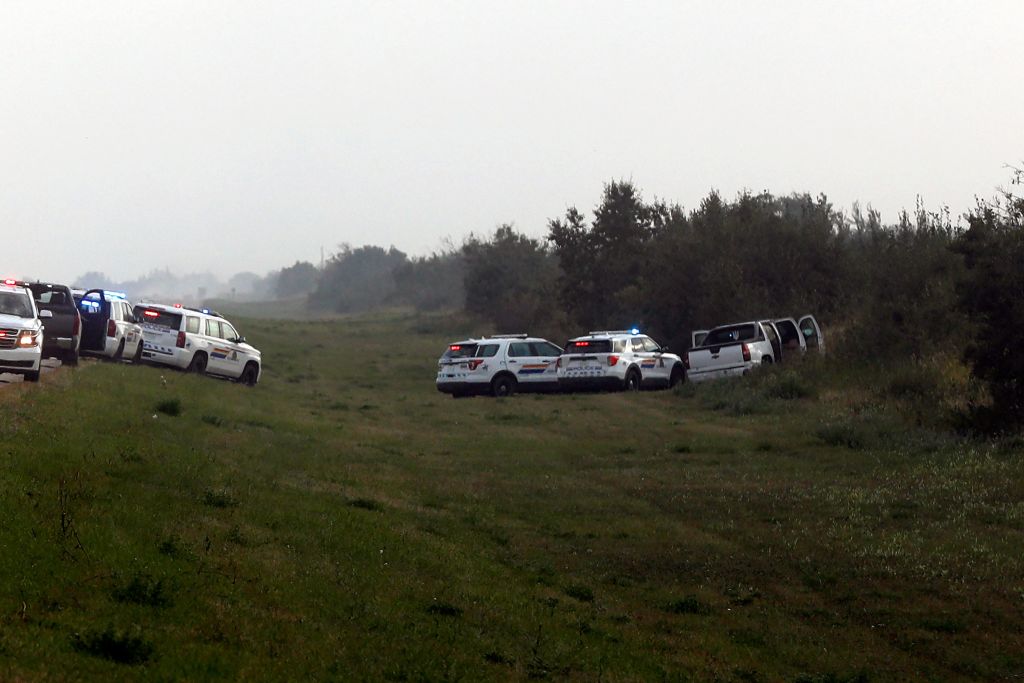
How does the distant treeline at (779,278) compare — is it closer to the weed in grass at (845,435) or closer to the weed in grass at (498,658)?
the weed in grass at (845,435)

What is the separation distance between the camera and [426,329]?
71375mm

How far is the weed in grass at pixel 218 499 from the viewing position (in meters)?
11.5

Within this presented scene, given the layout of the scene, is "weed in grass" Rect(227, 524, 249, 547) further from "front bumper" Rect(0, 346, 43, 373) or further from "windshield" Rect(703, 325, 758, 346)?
"windshield" Rect(703, 325, 758, 346)

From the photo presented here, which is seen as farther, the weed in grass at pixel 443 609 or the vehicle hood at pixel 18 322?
the vehicle hood at pixel 18 322

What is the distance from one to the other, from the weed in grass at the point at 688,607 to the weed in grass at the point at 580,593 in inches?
26.7

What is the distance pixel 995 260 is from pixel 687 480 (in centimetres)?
624

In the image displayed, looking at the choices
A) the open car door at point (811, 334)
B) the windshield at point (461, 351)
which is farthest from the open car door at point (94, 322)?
the open car door at point (811, 334)

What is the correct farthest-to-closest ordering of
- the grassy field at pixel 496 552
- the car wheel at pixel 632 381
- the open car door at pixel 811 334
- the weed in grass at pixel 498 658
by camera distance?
the open car door at pixel 811 334, the car wheel at pixel 632 381, the weed in grass at pixel 498 658, the grassy field at pixel 496 552

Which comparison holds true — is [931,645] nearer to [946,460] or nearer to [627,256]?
[946,460]

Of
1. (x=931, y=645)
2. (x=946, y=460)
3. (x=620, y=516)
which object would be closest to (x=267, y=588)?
(x=931, y=645)

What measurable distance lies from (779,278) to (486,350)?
12.3 meters

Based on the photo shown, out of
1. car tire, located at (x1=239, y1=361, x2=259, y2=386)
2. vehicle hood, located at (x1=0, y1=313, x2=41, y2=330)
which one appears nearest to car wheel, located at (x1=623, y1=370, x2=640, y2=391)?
car tire, located at (x1=239, y1=361, x2=259, y2=386)

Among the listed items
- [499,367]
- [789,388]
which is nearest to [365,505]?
[789,388]

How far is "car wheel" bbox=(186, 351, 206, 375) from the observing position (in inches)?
1275
